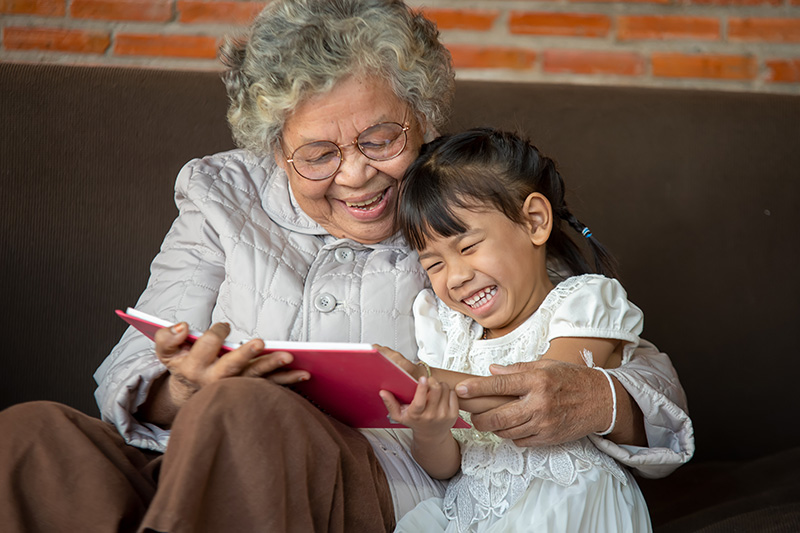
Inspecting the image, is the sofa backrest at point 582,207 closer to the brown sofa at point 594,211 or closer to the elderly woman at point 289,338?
the brown sofa at point 594,211

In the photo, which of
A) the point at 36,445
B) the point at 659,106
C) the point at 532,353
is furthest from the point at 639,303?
the point at 36,445

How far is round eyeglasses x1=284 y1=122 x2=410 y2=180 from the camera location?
1.56m

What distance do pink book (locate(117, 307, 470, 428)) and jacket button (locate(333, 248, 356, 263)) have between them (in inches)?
16.1

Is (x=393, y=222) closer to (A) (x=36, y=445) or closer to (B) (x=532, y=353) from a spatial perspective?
(B) (x=532, y=353)

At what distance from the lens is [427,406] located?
1.18m

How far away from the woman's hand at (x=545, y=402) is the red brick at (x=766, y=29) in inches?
73.8

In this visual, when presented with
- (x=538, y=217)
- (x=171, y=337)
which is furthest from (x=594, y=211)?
(x=171, y=337)

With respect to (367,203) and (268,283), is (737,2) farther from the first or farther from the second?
(268,283)

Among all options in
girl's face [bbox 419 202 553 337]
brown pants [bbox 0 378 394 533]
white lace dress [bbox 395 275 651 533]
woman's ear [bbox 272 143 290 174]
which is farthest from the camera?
woman's ear [bbox 272 143 290 174]

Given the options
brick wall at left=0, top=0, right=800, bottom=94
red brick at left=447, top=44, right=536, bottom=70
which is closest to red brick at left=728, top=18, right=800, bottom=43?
brick wall at left=0, top=0, right=800, bottom=94

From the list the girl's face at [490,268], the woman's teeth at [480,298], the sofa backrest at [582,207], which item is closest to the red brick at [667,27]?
the sofa backrest at [582,207]

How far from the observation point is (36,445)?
3.67 ft

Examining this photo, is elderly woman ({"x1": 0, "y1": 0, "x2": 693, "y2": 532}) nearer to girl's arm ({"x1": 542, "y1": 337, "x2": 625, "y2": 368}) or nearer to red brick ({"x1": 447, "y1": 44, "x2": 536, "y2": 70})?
girl's arm ({"x1": 542, "y1": 337, "x2": 625, "y2": 368})

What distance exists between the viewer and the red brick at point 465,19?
2742 mm
